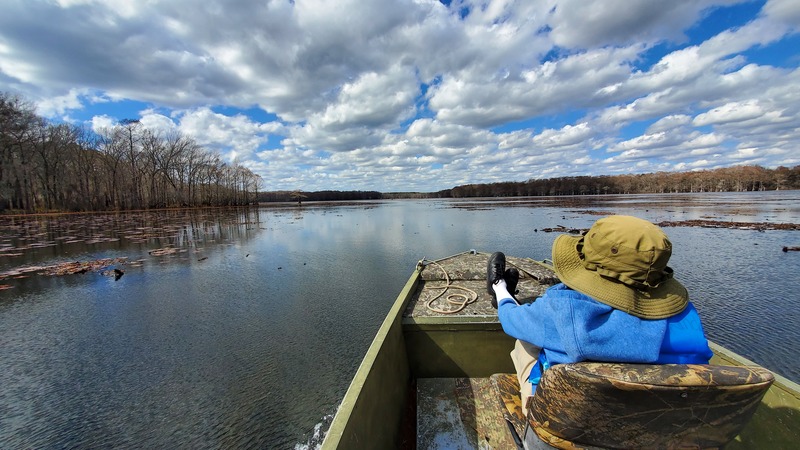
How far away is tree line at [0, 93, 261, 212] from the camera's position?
154ft

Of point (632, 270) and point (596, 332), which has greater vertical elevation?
point (632, 270)

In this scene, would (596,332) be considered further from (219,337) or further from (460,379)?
(219,337)

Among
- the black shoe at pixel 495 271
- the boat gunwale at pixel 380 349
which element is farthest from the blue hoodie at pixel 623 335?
the black shoe at pixel 495 271

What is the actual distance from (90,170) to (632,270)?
8187cm

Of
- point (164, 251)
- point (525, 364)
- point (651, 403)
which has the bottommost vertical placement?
point (164, 251)

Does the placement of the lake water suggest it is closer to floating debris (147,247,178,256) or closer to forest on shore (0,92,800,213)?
floating debris (147,247,178,256)

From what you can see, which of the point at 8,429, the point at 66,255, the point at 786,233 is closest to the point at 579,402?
the point at 8,429

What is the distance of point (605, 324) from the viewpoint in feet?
5.19

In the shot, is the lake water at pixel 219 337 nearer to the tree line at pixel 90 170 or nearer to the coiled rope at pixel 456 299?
the coiled rope at pixel 456 299

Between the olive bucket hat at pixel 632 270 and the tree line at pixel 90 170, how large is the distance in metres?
72.3

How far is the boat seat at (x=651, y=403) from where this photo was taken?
1.35 meters

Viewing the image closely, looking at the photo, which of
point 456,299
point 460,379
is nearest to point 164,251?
point 456,299

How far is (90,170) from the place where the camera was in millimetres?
58219

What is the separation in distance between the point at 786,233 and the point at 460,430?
29963 millimetres
